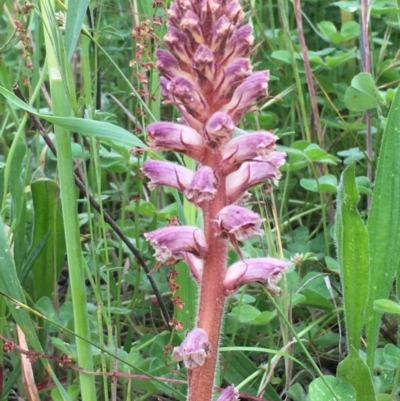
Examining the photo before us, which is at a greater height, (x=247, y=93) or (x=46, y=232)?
(x=247, y=93)

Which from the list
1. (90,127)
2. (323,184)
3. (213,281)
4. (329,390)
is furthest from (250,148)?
(323,184)

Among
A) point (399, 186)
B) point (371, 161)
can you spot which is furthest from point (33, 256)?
point (371, 161)

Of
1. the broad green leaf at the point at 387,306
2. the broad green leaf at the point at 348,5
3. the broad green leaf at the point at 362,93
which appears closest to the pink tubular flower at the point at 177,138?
the broad green leaf at the point at 387,306

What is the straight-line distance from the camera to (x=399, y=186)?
6.08 ft

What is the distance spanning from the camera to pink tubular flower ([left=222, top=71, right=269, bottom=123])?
1.32 metres

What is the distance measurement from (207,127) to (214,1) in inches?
10.3

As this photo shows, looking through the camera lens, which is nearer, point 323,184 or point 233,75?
point 233,75

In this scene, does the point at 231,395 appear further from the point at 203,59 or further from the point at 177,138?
the point at 203,59

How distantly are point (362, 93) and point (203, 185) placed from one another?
1475mm

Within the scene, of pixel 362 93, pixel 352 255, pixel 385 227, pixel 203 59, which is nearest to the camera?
pixel 203 59

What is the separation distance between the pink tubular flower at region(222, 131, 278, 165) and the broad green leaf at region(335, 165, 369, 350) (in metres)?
0.48

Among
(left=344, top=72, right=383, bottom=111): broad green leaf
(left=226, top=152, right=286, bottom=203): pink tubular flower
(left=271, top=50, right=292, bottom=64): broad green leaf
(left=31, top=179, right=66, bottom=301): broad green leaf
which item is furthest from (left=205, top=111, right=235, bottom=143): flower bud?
(left=271, top=50, right=292, bottom=64): broad green leaf

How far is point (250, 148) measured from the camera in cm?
131

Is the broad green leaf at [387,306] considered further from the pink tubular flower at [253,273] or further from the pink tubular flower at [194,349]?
the pink tubular flower at [194,349]
